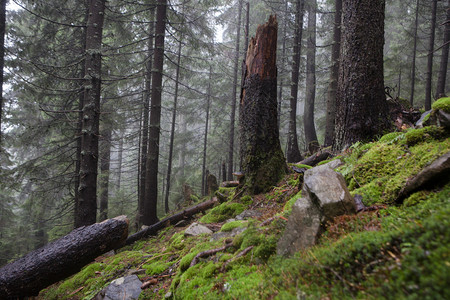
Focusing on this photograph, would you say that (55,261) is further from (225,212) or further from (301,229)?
(301,229)

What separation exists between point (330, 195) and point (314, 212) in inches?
9.1

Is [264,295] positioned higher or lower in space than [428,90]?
lower

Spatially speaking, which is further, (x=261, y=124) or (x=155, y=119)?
(x=155, y=119)

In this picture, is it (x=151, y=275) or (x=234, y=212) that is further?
(x=234, y=212)

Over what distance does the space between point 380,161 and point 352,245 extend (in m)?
2.10

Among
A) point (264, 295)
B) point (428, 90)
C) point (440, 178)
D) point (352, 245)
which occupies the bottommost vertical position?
point (264, 295)

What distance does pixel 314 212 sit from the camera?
2176 millimetres

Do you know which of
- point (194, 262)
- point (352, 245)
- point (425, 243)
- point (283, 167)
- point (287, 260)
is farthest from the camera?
point (283, 167)

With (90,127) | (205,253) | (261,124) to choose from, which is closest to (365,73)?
(261,124)

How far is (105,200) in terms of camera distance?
14211 millimetres

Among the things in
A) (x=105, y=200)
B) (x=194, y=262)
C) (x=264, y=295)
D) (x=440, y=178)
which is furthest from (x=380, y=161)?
(x=105, y=200)

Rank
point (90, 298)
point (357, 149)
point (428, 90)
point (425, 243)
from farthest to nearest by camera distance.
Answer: point (428, 90) → point (357, 149) → point (90, 298) → point (425, 243)

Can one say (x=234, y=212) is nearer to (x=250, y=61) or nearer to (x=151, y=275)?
(x=151, y=275)

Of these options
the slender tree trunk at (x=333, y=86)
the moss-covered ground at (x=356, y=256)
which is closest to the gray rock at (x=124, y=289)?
the moss-covered ground at (x=356, y=256)
